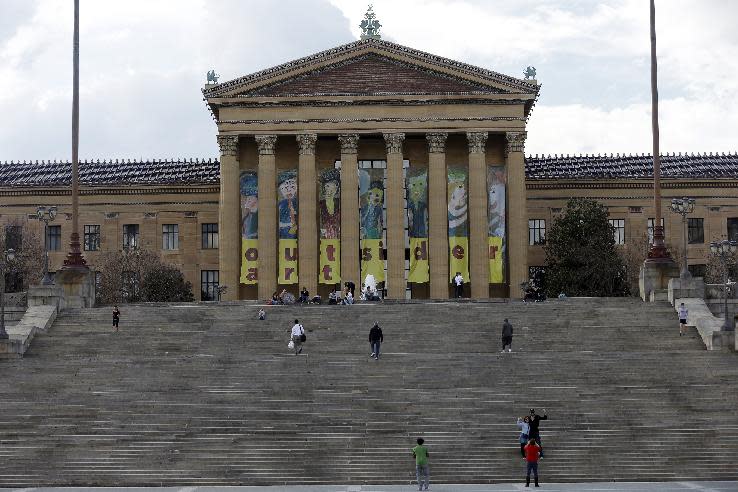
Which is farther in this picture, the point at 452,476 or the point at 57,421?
the point at 57,421

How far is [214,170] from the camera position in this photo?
9400cm

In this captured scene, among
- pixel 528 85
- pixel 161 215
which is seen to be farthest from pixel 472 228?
pixel 161 215

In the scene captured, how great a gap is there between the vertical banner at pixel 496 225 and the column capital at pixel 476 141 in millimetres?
1752

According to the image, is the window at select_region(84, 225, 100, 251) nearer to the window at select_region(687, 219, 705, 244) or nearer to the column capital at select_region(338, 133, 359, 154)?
the column capital at select_region(338, 133, 359, 154)

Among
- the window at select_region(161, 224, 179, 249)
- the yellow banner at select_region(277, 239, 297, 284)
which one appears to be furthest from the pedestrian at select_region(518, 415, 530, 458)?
the window at select_region(161, 224, 179, 249)

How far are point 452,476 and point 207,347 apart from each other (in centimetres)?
1694

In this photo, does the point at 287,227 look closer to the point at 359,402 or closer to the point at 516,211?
the point at 516,211

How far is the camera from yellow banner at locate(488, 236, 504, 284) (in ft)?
251

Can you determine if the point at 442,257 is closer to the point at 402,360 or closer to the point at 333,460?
the point at 402,360

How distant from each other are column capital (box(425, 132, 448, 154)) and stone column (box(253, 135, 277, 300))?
9343mm

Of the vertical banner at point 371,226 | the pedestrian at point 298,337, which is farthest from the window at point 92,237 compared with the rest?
the pedestrian at point 298,337

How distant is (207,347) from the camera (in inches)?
1994

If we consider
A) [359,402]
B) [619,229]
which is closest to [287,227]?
[619,229]

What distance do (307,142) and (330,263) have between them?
743cm
